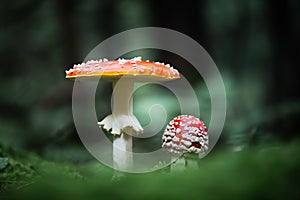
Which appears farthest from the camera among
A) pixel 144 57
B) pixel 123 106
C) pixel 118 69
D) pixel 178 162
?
pixel 144 57

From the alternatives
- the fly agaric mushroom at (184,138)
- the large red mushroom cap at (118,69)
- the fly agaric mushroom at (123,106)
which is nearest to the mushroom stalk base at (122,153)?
the fly agaric mushroom at (123,106)

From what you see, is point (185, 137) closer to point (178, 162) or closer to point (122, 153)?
point (178, 162)

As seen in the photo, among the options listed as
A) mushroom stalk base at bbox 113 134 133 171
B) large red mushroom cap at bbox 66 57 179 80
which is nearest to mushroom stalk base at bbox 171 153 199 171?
mushroom stalk base at bbox 113 134 133 171

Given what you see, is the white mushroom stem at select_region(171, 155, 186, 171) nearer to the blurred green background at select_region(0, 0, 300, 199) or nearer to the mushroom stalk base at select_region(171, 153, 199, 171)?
the mushroom stalk base at select_region(171, 153, 199, 171)

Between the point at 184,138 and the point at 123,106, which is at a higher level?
the point at 123,106

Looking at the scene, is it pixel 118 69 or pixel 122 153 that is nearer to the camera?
pixel 118 69

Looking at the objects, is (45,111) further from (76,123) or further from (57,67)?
(57,67)

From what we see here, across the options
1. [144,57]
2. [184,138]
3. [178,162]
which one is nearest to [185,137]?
[184,138]

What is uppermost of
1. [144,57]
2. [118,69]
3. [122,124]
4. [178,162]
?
[144,57]
